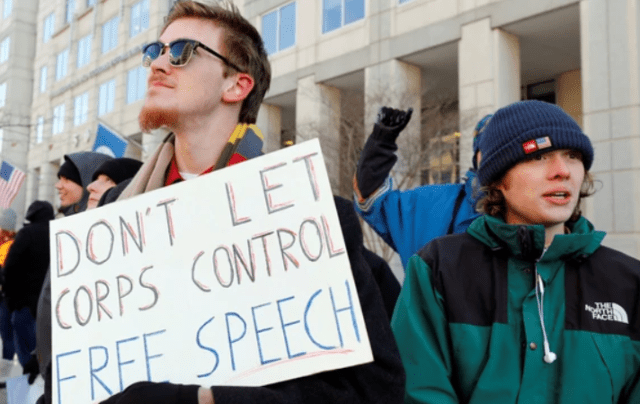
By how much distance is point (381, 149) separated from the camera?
10.2ft

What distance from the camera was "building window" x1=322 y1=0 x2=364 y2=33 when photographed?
16656 mm

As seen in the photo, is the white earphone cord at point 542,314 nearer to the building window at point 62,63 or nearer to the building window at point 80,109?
the building window at point 80,109

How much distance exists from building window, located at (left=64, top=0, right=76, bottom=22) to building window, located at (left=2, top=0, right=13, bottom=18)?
6.75m

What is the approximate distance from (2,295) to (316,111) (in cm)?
1070

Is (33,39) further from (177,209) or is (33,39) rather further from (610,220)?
(177,209)

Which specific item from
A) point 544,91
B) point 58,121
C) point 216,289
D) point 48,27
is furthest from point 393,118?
point 48,27

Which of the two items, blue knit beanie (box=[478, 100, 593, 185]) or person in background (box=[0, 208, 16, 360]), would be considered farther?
person in background (box=[0, 208, 16, 360])

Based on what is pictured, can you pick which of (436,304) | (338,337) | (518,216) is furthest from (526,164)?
(338,337)

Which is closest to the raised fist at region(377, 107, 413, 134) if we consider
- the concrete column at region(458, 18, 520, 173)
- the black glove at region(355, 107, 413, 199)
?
the black glove at region(355, 107, 413, 199)

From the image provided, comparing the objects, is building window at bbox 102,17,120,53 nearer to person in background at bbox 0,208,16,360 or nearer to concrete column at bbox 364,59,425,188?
concrete column at bbox 364,59,425,188

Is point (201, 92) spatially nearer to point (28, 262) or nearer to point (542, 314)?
point (542, 314)

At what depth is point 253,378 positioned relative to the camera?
1.23 m

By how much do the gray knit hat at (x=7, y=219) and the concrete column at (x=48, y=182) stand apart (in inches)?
930

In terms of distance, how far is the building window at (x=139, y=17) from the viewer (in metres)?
24.8
